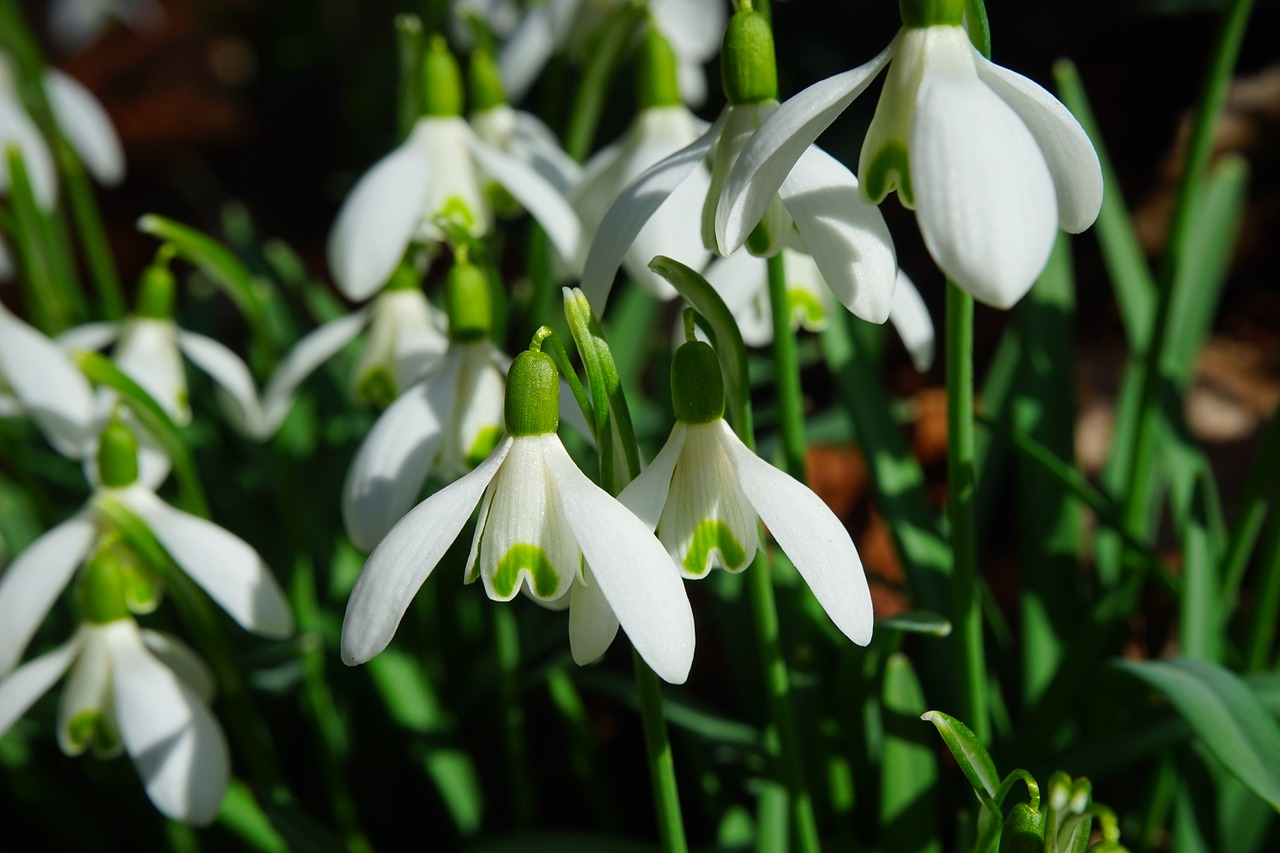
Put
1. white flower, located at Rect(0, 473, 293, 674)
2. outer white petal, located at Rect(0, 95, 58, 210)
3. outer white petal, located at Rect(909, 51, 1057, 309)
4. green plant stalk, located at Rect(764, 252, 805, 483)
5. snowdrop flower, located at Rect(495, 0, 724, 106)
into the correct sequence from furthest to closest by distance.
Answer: outer white petal, located at Rect(0, 95, 58, 210), snowdrop flower, located at Rect(495, 0, 724, 106), white flower, located at Rect(0, 473, 293, 674), green plant stalk, located at Rect(764, 252, 805, 483), outer white petal, located at Rect(909, 51, 1057, 309)

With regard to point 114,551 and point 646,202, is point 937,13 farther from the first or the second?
point 114,551

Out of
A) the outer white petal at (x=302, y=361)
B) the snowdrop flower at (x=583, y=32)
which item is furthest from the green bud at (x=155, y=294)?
the snowdrop flower at (x=583, y=32)

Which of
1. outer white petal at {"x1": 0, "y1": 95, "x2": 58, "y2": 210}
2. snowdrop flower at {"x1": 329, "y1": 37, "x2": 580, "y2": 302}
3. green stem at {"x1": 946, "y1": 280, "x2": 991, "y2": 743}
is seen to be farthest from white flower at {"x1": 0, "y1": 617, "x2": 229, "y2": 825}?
outer white petal at {"x1": 0, "y1": 95, "x2": 58, "y2": 210}

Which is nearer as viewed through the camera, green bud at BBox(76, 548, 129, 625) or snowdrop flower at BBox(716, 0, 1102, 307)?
snowdrop flower at BBox(716, 0, 1102, 307)

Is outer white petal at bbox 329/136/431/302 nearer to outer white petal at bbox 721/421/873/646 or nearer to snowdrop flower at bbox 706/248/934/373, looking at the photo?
snowdrop flower at bbox 706/248/934/373

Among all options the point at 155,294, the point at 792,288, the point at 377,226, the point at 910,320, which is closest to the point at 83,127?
the point at 155,294

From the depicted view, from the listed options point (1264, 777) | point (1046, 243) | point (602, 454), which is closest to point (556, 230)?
point (602, 454)

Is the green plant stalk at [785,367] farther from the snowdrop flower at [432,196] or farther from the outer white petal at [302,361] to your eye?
the outer white petal at [302,361]
